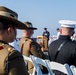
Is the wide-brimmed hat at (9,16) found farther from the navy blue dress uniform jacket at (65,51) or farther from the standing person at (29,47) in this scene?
the standing person at (29,47)

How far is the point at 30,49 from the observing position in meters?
5.75

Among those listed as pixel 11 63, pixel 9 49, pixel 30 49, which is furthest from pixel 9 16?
pixel 30 49

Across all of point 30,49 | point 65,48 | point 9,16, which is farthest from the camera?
point 30,49

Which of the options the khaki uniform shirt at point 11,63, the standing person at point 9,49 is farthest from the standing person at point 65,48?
the khaki uniform shirt at point 11,63

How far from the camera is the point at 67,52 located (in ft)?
13.1

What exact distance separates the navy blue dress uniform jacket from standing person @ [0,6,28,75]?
1709 millimetres

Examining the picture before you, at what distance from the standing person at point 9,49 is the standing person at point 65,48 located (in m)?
1.72

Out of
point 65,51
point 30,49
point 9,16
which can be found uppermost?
point 9,16

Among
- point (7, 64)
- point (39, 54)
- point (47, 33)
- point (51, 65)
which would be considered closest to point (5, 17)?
point (7, 64)

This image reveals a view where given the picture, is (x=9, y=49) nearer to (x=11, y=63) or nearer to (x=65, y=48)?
(x=11, y=63)

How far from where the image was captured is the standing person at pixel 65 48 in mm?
3959

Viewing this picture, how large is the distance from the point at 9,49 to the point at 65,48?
1.93m

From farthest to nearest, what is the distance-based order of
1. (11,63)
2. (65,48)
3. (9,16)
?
(65,48)
(9,16)
(11,63)

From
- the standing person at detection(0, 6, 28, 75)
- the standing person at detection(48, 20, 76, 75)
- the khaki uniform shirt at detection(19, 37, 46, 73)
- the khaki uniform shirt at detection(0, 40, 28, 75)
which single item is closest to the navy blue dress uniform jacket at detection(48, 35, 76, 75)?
the standing person at detection(48, 20, 76, 75)
